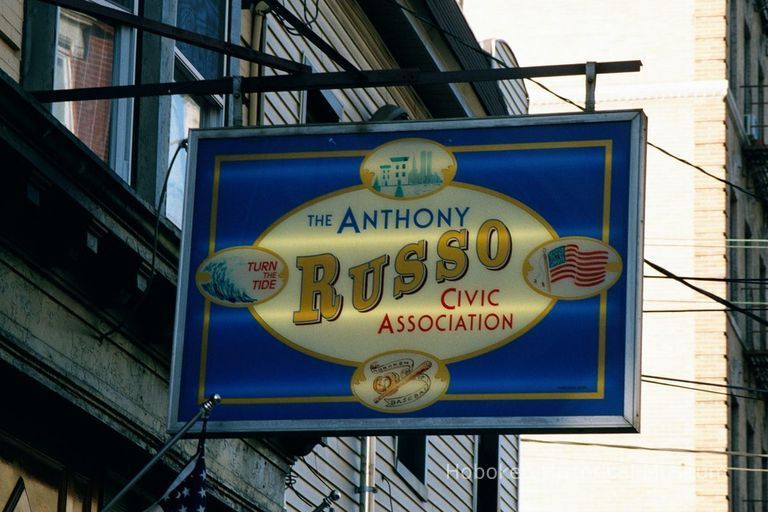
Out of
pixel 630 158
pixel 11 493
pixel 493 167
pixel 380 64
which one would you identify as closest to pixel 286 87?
pixel 493 167

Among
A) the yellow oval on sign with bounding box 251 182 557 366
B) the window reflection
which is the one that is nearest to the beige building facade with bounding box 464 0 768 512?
the window reflection

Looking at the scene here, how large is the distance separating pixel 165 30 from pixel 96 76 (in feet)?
6.60

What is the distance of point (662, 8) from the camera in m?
38.0

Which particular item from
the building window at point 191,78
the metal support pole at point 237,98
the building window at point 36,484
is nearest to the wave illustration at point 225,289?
the metal support pole at point 237,98

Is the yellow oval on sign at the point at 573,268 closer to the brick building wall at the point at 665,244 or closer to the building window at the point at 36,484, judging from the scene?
the building window at the point at 36,484

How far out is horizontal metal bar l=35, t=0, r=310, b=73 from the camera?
33.4ft

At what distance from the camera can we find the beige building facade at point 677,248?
35375 mm

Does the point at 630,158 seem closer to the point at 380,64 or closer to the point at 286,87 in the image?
the point at 286,87

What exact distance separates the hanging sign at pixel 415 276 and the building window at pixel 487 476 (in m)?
13.6

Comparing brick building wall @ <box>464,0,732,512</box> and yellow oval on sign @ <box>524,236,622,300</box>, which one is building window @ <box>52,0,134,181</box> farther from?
brick building wall @ <box>464,0,732,512</box>

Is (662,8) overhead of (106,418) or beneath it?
overhead

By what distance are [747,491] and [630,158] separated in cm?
2943

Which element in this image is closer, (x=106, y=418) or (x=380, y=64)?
(x=106, y=418)

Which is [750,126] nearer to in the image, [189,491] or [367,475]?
[367,475]
